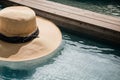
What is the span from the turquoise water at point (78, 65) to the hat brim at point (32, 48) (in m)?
0.38

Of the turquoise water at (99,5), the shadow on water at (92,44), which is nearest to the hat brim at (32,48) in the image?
the shadow on water at (92,44)

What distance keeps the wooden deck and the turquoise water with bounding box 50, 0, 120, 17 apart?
64.9 inches

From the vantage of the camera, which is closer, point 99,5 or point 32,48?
point 32,48

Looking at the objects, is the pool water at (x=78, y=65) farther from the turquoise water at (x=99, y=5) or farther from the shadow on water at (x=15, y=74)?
the turquoise water at (x=99, y=5)

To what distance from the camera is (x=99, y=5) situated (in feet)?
24.9

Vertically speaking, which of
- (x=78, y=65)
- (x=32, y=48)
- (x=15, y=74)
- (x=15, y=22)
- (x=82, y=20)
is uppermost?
(x=15, y=22)

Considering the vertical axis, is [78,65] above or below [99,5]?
below

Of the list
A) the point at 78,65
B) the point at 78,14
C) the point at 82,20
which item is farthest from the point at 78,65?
the point at 78,14

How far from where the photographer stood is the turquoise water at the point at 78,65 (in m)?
3.91

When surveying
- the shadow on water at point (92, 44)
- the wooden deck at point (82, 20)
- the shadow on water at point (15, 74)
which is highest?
the wooden deck at point (82, 20)

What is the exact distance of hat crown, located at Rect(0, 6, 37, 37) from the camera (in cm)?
364

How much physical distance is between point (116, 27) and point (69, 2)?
3.00 meters

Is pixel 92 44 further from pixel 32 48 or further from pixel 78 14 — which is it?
pixel 32 48

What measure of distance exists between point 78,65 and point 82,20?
4.10 feet
